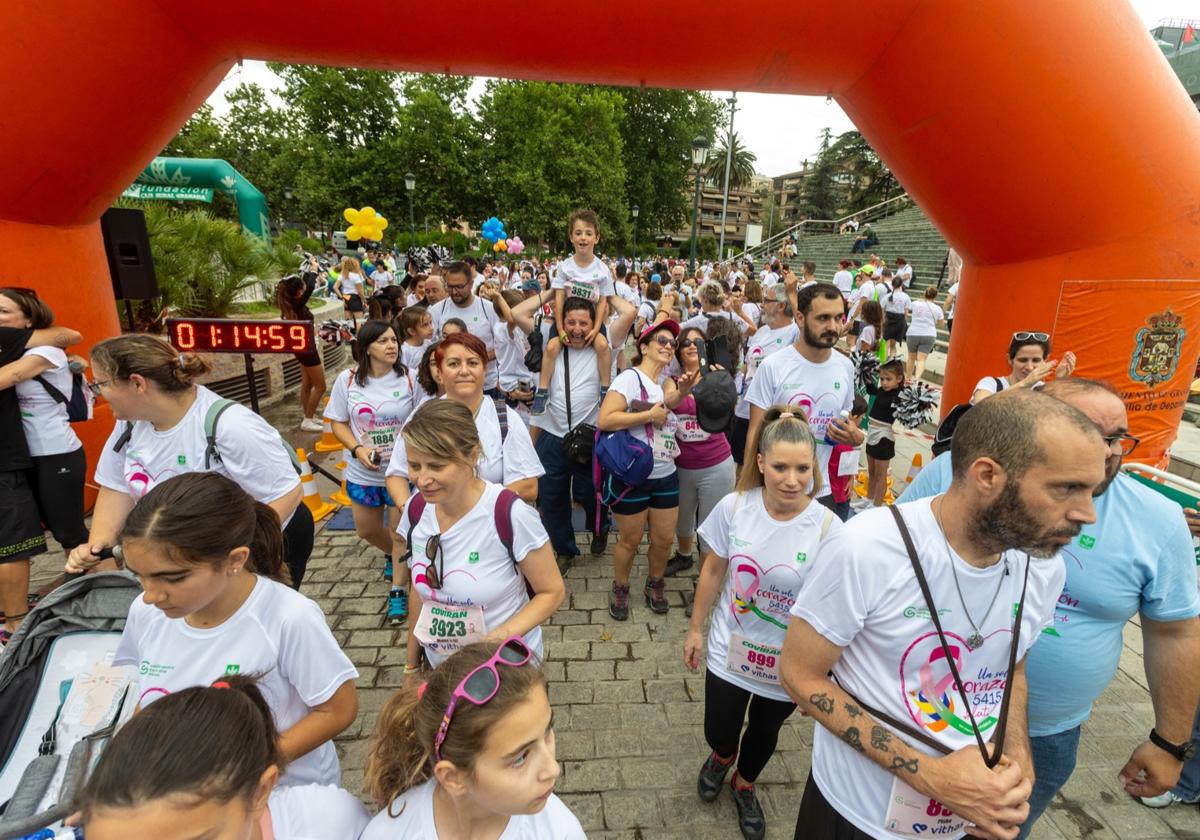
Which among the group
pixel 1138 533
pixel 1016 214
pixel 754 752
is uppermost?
pixel 1016 214

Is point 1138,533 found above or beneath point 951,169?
beneath

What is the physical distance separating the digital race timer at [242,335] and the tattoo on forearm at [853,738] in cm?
426

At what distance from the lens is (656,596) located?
4148 millimetres

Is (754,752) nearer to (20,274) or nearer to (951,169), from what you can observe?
(951,169)

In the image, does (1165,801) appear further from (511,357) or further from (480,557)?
(511,357)

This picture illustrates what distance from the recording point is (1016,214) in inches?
156

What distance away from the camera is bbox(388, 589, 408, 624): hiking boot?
3.93 m

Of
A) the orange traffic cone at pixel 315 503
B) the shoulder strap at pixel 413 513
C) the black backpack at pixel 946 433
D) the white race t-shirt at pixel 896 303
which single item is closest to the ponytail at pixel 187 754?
the shoulder strap at pixel 413 513

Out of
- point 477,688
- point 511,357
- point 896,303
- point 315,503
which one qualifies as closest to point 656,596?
point 477,688

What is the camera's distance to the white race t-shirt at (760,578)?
7.80 feet

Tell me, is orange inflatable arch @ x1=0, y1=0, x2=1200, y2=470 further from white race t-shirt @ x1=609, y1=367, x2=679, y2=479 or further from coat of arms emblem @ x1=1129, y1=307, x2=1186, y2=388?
white race t-shirt @ x1=609, y1=367, x2=679, y2=479

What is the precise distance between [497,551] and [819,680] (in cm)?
123

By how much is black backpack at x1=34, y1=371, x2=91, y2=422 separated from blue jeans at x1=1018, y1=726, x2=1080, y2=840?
520 cm

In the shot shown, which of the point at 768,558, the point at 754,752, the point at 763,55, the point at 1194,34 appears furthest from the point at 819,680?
the point at 1194,34
